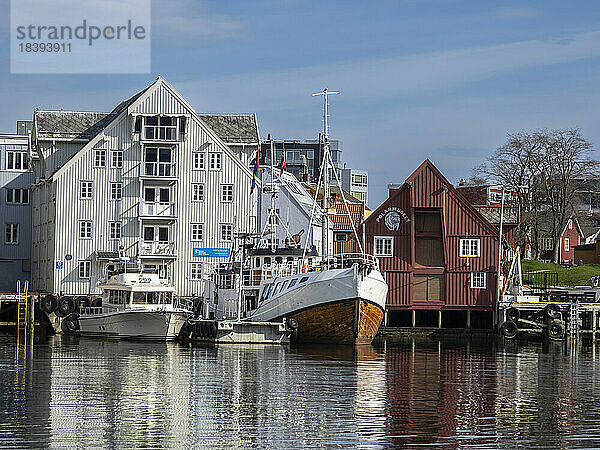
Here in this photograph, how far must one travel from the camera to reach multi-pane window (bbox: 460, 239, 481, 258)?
69.6 metres

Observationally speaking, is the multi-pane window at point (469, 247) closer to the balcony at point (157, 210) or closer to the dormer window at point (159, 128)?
the balcony at point (157, 210)

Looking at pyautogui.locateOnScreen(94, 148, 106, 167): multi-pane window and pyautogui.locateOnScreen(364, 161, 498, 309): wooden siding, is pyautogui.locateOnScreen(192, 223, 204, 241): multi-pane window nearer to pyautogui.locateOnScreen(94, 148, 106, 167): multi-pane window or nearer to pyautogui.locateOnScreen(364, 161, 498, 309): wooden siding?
pyautogui.locateOnScreen(94, 148, 106, 167): multi-pane window

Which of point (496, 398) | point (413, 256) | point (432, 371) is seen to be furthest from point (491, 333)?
point (496, 398)

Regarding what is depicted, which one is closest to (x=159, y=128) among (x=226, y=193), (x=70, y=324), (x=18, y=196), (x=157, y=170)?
(x=157, y=170)

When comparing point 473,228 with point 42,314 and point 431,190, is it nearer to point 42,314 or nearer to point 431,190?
point 431,190

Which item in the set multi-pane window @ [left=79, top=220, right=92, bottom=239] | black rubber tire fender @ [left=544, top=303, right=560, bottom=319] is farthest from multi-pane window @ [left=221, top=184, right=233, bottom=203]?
black rubber tire fender @ [left=544, top=303, right=560, bottom=319]

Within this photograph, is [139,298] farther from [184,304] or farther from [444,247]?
[444,247]

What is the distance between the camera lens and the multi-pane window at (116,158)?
72.6 m

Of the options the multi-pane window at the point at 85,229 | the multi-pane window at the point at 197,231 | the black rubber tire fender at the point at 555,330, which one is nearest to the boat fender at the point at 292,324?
the black rubber tire fender at the point at 555,330

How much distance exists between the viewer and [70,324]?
66000mm

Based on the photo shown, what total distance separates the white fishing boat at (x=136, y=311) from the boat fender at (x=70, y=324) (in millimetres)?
1121

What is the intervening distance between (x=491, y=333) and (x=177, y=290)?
20.9 m

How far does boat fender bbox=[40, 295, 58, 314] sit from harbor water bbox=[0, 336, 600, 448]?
1505 cm

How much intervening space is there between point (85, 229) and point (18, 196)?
1327 cm
